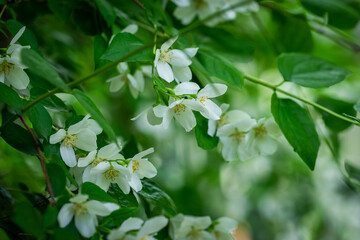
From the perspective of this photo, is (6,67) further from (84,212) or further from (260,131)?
(260,131)

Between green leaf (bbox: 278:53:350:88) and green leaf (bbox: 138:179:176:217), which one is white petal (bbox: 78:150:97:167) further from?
green leaf (bbox: 278:53:350:88)

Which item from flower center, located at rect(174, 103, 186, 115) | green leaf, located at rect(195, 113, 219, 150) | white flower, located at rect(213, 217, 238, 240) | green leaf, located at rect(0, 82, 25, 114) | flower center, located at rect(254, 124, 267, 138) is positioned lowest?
white flower, located at rect(213, 217, 238, 240)

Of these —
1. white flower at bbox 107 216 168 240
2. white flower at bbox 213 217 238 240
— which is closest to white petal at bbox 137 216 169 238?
white flower at bbox 107 216 168 240

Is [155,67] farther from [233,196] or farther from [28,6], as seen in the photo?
[233,196]

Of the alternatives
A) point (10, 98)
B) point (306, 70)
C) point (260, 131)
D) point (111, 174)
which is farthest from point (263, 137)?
point (10, 98)

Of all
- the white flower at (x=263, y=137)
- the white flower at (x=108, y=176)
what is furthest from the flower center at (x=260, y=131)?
the white flower at (x=108, y=176)

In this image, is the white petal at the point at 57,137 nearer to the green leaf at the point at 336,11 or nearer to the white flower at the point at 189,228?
the white flower at the point at 189,228

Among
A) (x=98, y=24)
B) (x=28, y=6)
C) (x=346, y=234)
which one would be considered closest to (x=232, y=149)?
(x=98, y=24)
